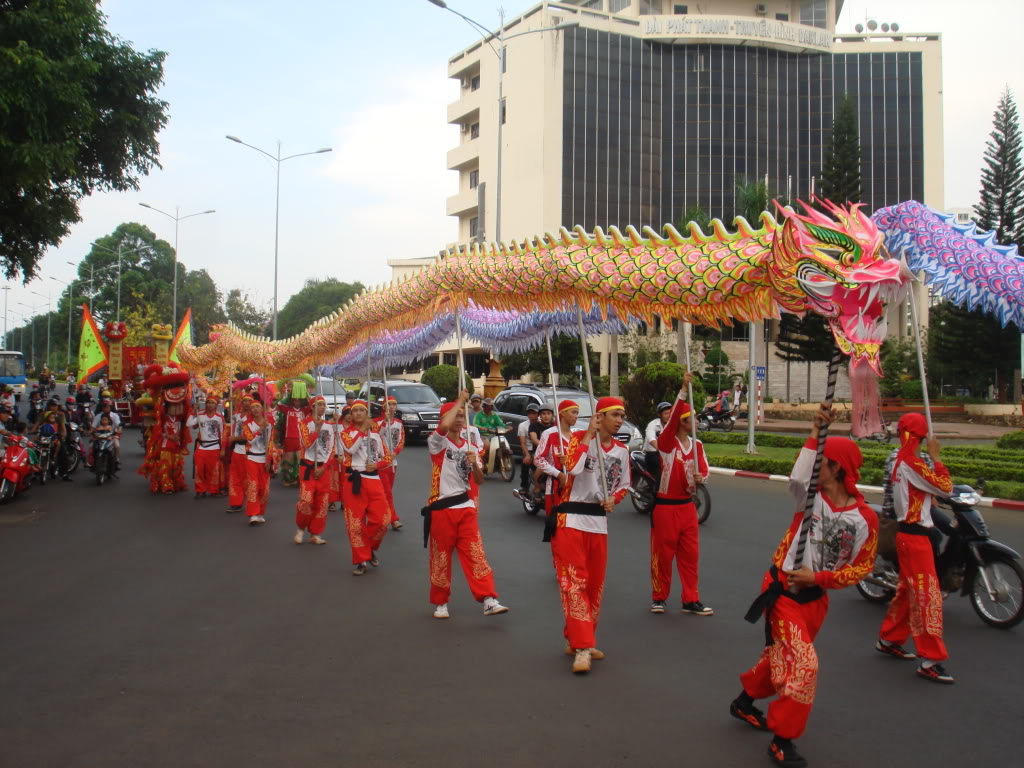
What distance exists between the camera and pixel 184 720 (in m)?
4.60

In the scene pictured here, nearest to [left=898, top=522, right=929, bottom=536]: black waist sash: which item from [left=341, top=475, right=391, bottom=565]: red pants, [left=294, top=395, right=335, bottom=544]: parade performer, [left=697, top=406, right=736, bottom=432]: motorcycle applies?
[left=341, top=475, right=391, bottom=565]: red pants

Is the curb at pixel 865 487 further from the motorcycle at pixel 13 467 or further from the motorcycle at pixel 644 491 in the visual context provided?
the motorcycle at pixel 13 467

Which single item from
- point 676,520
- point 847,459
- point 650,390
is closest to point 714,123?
point 650,390

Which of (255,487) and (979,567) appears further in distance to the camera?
(255,487)

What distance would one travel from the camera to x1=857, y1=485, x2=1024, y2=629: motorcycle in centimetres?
612

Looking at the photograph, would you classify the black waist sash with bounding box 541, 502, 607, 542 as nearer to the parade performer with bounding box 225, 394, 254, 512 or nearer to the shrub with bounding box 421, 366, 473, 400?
the parade performer with bounding box 225, 394, 254, 512

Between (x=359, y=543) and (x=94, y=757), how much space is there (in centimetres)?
416

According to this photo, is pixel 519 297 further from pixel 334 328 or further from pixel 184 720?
pixel 334 328

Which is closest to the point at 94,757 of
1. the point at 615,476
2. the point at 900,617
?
the point at 615,476

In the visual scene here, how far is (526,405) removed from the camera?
18.5 metres

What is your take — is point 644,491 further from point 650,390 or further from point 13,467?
point 13,467

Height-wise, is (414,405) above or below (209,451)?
above

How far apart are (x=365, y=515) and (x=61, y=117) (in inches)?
340

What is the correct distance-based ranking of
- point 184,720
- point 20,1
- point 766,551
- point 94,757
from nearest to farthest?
point 94,757 < point 184,720 < point 766,551 < point 20,1
